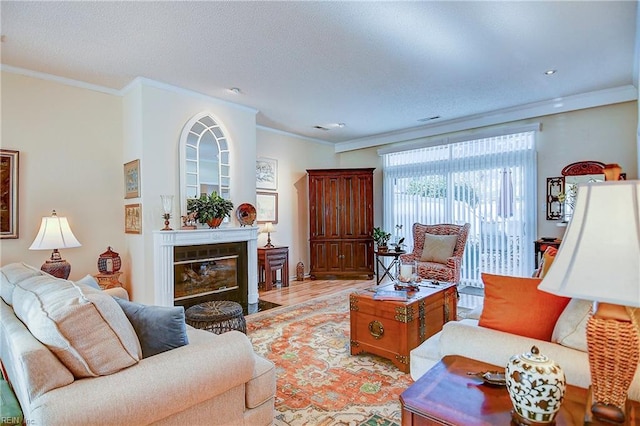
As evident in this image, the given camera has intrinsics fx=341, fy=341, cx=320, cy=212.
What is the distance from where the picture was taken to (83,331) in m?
1.21

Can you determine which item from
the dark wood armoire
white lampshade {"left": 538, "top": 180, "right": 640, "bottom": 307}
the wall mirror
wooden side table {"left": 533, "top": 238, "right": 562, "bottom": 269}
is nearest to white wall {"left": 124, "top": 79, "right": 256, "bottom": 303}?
the dark wood armoire

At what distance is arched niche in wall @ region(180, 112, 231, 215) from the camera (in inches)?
169

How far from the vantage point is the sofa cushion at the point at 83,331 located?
1.18 meters

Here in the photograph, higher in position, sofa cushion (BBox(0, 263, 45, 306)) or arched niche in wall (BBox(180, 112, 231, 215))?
arched niche in wall (BBox(180, 112, 231, 215))

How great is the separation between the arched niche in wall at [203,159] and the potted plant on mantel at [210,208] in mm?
117

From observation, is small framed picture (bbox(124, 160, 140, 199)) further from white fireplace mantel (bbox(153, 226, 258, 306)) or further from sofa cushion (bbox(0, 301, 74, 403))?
sofa cushion (bbox(0, 301, 74, 403))

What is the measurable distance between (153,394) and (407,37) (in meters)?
3.19

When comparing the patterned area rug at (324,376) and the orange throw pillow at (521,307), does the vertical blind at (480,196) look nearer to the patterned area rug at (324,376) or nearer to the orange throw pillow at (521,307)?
the patterned area rug at (324,376)

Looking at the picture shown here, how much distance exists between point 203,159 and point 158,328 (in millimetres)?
3357

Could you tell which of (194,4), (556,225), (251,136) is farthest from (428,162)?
(194,4)

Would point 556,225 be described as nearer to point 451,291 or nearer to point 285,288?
point 451,291

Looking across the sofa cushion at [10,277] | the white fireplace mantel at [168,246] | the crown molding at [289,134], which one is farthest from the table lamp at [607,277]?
the crown molding at [289,134]

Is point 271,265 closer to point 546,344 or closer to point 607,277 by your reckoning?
point 546,344

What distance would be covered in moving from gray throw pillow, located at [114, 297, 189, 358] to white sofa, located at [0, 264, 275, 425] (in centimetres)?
5
